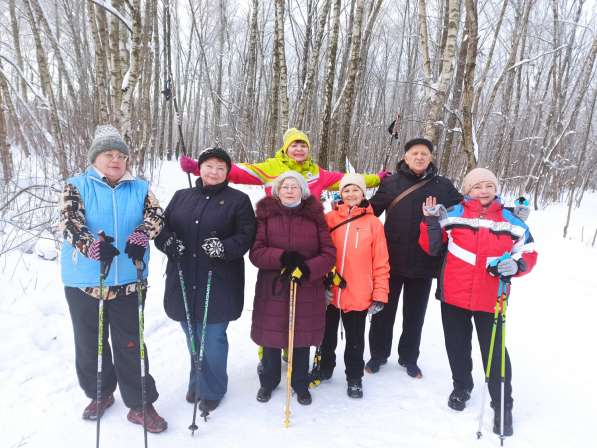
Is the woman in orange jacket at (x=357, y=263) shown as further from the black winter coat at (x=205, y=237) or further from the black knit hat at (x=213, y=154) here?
the black knit hat at (x=213, y=154)

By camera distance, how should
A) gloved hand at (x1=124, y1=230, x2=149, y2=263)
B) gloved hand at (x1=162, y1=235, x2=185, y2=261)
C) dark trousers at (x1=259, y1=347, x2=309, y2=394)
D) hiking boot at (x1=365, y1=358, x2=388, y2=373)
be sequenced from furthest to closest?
1. hiking boot at (x1=365, y1=358, x2=388, y2=373)
2. dark trousers at (x1=259, y1=347, x2=309, y2=394)
3. gloved hand at (x1=162, y1=235, x2=185, y2=261)
4. gloved hand at (x1=124, y1=230, x2=149, y2=263)

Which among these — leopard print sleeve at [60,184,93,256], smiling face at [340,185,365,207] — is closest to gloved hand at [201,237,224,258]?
leopard print sleeve at [60,184,93,256]

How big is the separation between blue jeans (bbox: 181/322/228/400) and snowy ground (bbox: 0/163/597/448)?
0.18m

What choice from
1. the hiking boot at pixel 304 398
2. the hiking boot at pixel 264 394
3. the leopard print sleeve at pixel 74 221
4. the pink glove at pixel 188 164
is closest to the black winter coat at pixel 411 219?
the hiking boot at pixel 304 398

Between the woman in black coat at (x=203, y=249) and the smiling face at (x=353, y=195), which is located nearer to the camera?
the woman in black coat at (x=203, y=249)

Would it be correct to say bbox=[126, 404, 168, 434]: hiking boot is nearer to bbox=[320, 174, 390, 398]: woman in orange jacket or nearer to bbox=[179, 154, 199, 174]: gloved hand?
bbox=[320, 174, 390, 398]: woman in orange jacket

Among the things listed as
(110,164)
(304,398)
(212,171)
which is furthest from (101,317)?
(304,398)

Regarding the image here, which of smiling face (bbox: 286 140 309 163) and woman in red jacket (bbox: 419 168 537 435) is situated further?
smiling face (bbox: 286 140 309 163)

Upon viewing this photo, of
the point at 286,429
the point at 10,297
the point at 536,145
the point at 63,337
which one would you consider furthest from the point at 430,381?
the point at 536,145

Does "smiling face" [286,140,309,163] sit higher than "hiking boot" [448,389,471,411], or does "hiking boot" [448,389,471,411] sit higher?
"smiling face" [286,140,309,163]

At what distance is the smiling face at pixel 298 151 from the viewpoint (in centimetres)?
331

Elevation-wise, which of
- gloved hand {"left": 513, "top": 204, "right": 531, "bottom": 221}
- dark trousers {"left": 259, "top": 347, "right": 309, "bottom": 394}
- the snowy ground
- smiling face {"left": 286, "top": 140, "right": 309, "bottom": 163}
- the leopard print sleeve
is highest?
smiling face {"left": 286, "top": 140, "right": 309, "bottom": 163}

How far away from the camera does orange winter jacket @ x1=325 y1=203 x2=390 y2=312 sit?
293cm

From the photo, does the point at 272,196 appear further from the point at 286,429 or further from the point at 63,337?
the point at 63,337
